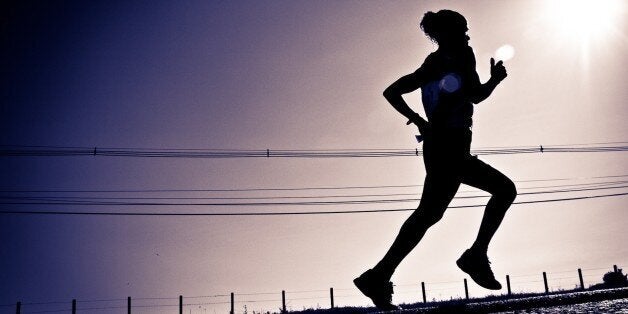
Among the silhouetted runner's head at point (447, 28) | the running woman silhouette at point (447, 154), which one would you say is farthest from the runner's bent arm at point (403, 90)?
the silhouetted runner's head at point (447, 28)

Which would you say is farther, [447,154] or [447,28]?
[447,28]

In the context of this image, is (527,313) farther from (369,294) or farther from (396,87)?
(396,87)

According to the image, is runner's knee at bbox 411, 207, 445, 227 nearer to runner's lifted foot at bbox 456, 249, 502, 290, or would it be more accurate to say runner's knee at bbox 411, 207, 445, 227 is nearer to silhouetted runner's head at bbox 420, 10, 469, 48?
runner's lifted foot at bbox 456, 249, 502, 290

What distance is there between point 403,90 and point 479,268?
104cm

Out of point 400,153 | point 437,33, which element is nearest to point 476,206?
point 400,153

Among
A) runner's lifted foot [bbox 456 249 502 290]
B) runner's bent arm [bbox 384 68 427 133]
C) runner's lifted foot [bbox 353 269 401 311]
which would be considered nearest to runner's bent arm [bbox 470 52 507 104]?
runner's bent arm [bbox 384 68 427 133]

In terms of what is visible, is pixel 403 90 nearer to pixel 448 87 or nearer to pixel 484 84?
pixel 448 87

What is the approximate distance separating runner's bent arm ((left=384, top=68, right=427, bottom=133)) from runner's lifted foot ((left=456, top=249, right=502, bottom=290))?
0.79 metres

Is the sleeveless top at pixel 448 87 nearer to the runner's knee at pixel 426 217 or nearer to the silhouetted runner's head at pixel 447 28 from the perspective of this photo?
the silhouetted runner's head at pixel 447 28

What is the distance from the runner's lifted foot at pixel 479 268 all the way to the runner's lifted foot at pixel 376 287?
0.42 metres

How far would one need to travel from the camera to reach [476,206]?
38719 millimetres

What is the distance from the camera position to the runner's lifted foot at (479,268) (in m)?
2.81


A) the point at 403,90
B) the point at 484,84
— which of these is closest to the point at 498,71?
the point at 484,84

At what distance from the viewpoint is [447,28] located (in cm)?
297
